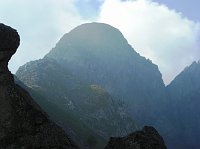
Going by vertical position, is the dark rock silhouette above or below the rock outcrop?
above

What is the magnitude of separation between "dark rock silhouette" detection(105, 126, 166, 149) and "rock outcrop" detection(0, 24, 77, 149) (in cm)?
290

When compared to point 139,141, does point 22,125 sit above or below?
below

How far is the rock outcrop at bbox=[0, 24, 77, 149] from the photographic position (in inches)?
901

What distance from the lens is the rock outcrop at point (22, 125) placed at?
2289 centimetres

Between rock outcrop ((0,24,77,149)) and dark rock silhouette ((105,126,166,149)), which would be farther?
dark rock silhouette ((105,126,166,149))

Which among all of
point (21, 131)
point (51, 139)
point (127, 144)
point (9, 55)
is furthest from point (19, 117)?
point (127, 144)

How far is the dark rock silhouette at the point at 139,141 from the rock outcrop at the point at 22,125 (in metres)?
2.90

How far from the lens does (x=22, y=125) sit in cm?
2339

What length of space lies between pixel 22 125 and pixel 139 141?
6737 millimetres

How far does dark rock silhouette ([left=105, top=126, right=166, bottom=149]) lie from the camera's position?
2414 centimetres

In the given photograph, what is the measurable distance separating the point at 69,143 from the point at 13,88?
4618 millimetres

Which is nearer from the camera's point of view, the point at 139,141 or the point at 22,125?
the point at 22,125

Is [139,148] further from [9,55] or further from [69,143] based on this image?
[9,55]

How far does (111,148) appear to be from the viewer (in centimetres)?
2514
